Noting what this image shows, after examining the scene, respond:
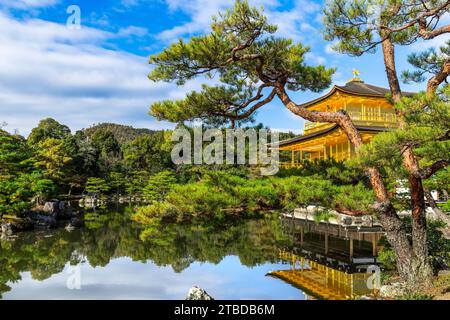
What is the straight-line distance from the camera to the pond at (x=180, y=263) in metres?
6.55

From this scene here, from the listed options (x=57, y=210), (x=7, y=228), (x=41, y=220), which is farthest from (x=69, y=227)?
(x=57, y=210)

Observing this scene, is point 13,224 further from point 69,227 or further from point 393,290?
point 393,290

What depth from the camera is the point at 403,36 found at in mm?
4621

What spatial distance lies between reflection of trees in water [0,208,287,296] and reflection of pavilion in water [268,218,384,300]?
0.68 m

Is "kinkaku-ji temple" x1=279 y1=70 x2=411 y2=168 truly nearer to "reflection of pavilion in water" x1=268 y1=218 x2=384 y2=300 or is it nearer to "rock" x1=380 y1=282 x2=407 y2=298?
"reflection of pavilion in water" x1=268 y1=218 x2=384 y2=300

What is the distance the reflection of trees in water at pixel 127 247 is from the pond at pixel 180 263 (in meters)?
0.02

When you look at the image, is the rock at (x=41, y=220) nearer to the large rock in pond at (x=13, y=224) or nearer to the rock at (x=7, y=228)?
the large rock in pond at (x=13, y=224)

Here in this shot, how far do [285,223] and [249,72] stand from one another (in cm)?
992

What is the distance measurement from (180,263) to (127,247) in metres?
2.71

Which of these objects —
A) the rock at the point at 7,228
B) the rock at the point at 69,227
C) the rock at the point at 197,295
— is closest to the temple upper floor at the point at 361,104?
the rock at the point at 69,227

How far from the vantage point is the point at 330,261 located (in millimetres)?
8281

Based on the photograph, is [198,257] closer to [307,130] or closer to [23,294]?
[23,294]

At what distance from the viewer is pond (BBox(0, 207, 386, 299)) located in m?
6.55

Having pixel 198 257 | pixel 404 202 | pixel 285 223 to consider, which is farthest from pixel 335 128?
pixel 404 202
